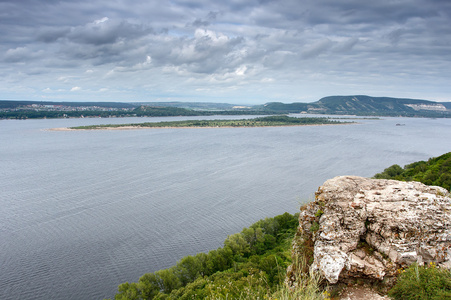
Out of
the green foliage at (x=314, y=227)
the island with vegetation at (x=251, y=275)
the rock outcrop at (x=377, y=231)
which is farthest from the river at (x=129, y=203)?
the island with vegetation at (x=251, y=275)

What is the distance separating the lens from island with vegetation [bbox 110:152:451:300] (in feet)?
21.1

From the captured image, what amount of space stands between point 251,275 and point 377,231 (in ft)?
23.6

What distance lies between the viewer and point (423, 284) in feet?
20.6

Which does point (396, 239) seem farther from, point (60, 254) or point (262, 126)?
point (262, 126)

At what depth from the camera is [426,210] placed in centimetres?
742

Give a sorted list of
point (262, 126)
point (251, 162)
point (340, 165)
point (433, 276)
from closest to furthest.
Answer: point (433, 276) < point (340, 165) < point (251, 162) < point (262, 126)

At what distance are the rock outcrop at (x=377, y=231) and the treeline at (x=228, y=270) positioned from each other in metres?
4.78

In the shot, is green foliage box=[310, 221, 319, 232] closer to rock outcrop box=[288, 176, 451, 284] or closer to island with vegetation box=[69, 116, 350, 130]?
rock outcrop box=[288, 176, 451, 284]

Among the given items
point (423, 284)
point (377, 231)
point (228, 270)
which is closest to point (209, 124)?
point (228, 270)

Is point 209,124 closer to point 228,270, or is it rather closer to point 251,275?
point 228,270

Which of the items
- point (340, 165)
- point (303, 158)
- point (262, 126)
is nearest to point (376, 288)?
point (340, 165)

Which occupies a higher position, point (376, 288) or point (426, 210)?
point (426, 210)

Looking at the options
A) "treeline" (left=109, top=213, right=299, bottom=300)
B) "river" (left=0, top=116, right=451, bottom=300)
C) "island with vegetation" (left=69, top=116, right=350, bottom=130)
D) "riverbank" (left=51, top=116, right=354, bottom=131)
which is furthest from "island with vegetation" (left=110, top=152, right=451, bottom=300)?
"island with vegetation" (left=69, top=116, right=350, bottom=130)

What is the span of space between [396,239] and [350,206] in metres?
1.28
